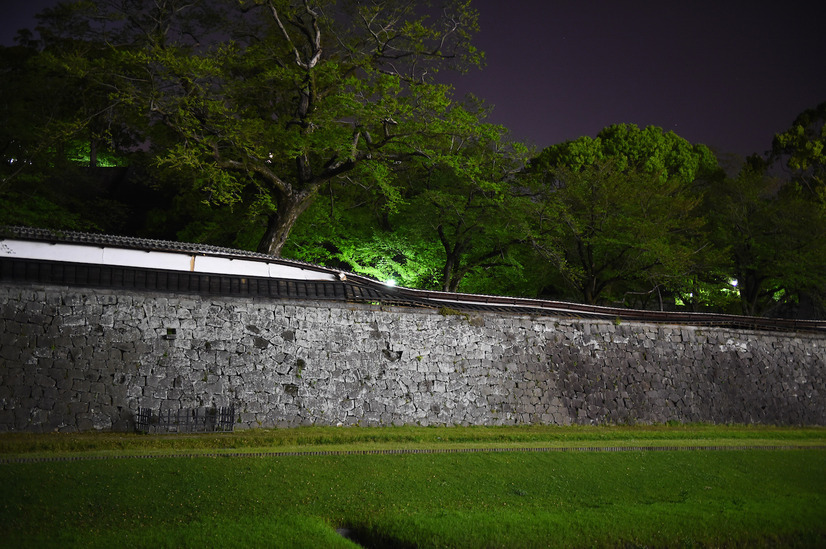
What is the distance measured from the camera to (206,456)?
39.3 ft

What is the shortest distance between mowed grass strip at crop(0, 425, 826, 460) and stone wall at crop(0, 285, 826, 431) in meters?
0.65

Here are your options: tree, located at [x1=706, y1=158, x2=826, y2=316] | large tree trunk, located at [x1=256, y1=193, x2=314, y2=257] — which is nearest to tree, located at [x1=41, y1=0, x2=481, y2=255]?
large tree trunk, located at [x1=256, y1=193, x2=314, y2=257]

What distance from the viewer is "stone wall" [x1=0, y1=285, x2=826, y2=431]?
46.4 feet

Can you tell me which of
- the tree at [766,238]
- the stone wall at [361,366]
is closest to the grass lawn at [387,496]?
the stone wall at [361,366]

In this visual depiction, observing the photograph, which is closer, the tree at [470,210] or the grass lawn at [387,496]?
the grass lawn at [387,496]

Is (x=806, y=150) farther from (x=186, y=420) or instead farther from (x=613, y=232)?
(x=186, y=420)

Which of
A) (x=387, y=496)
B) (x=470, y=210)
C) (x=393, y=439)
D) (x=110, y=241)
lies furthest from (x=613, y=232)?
(x=387, y=496)

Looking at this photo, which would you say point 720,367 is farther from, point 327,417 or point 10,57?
point 10,57

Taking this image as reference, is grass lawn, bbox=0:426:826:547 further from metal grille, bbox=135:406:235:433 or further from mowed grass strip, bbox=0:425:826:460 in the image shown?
metal grille, bbox=135:406:235:433

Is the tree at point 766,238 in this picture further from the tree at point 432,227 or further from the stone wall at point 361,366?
the tree at point 432,227

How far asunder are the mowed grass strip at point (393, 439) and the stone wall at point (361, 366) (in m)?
0.65

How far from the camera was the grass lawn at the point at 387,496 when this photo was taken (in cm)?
838

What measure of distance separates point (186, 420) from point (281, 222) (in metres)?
10.5

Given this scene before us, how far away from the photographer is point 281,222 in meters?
23.6
